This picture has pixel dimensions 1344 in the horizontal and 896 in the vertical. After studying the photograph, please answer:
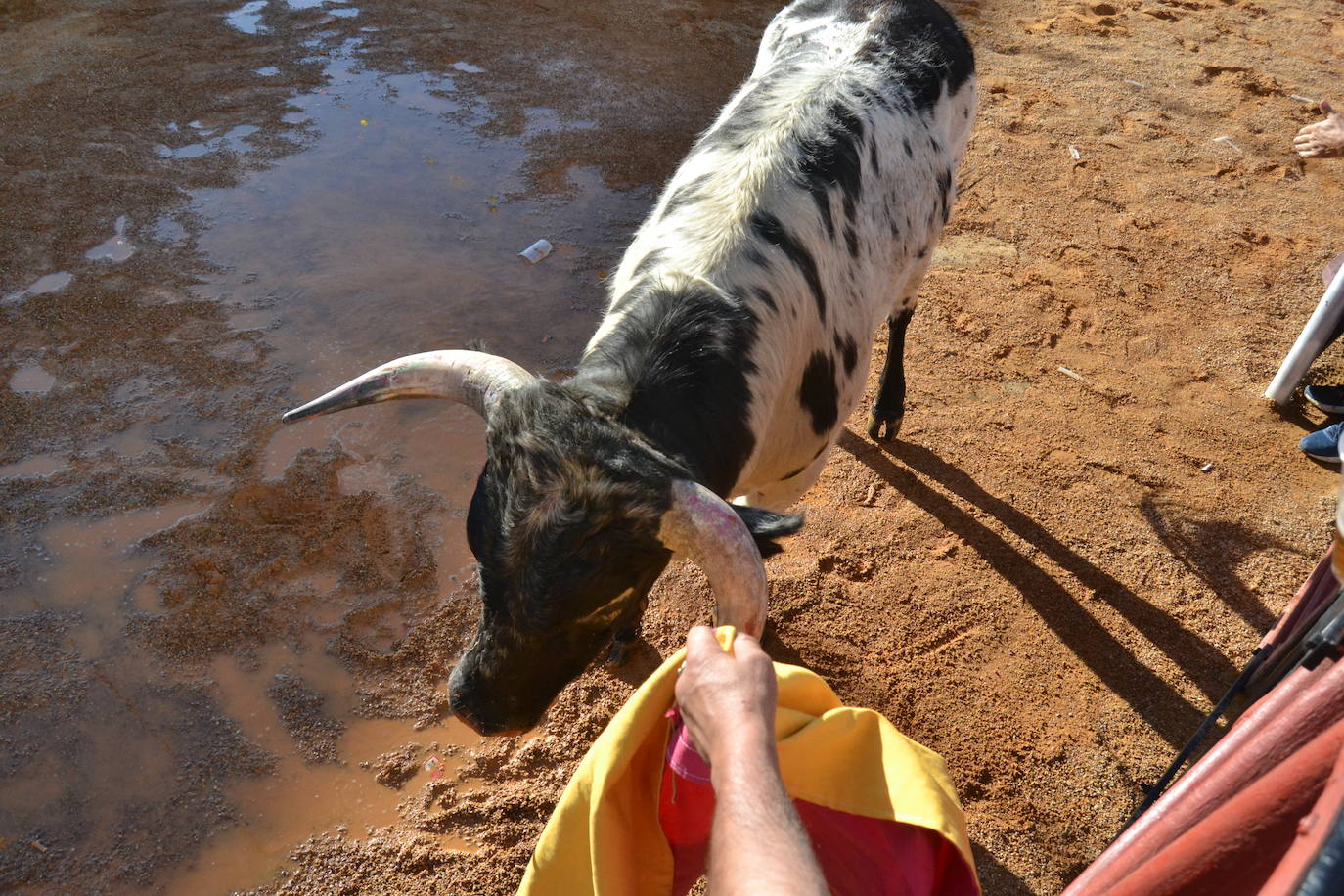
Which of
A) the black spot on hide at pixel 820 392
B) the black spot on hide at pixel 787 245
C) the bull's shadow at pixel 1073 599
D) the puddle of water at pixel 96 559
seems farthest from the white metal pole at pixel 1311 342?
the puddle of water at pixel 96 559

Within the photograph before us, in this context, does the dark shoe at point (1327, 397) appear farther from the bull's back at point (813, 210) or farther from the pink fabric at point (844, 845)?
the pink fabric at point (844, 845)

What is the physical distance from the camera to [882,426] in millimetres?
5141

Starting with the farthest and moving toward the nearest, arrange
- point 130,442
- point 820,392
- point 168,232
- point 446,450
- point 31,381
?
1. point 168,232
2. point 31,381
3. point 446,450
4. point 130,442
5. point 820,392

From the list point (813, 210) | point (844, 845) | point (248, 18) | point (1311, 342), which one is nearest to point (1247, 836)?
point (844, 845)

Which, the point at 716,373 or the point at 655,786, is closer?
the point at 655,786

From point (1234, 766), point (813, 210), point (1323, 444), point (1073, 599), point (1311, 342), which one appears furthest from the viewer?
point (1311, 342)

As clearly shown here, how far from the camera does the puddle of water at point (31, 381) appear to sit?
4.76 m

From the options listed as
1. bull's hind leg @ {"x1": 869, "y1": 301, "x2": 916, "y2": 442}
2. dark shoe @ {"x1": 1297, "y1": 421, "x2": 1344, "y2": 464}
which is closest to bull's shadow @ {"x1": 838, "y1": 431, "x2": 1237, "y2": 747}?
bull's hind leg @ {"x1": 869, "y1": 301, "x2": 916, "y2": 442}

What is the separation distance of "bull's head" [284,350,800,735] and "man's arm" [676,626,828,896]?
20.8 inches

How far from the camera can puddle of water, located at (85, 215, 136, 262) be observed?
5652 millimetres

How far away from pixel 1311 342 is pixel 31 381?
290 inches

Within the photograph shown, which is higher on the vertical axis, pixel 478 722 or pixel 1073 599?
pixel 478 722

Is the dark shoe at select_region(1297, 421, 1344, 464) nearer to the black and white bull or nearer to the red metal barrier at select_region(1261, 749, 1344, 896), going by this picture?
the black and white bull

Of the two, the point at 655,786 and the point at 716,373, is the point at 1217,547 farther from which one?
the point at 655,786
